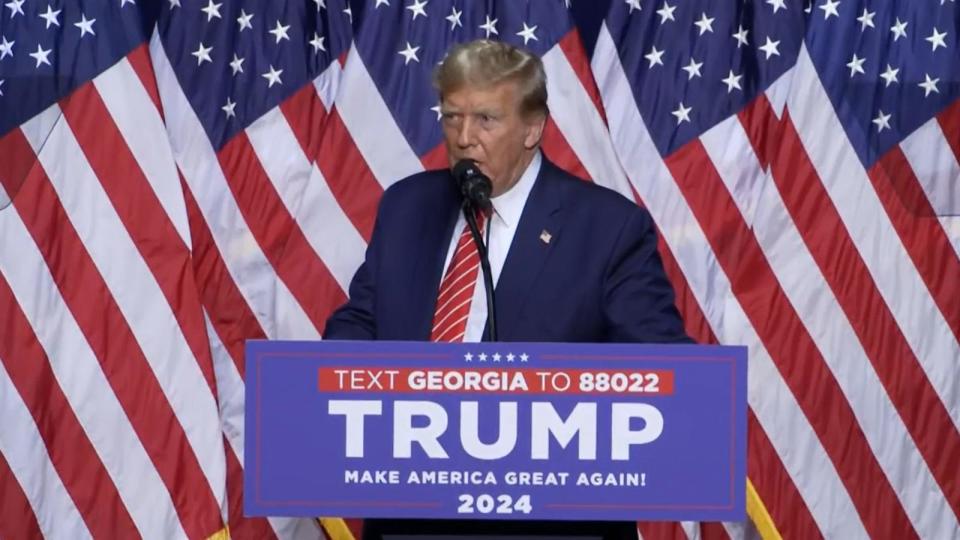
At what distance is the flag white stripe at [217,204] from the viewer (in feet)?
11.8

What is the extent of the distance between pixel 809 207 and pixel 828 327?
0.90 ft

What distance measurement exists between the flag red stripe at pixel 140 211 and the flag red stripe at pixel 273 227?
6.9 inches

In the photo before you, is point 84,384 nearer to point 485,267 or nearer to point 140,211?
point 140,211

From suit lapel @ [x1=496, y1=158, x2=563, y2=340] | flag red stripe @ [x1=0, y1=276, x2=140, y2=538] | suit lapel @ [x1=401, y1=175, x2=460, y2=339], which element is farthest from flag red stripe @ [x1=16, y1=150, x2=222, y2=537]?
suit lapel @ [x1=496, y1=158, x2=563, y2=340]

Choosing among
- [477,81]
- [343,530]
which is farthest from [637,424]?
[343,530]

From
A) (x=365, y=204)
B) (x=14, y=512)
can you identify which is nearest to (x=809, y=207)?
(x=365, y=204)

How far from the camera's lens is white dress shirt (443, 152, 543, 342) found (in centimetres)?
219

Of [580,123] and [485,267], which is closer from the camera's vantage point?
[485,267]

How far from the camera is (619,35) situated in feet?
12.0

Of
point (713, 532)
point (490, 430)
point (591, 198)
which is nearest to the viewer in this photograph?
point (490, 430)

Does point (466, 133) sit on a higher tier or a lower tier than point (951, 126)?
lower

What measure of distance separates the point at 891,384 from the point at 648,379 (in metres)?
1.93

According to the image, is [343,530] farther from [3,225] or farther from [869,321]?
[869,321]

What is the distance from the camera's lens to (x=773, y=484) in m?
3.62
